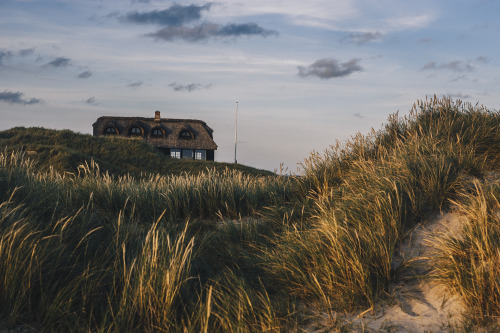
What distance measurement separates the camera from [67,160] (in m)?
27.5

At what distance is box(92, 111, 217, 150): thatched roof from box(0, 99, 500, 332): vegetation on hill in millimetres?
37764

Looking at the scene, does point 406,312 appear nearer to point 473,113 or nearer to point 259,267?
point 259,267

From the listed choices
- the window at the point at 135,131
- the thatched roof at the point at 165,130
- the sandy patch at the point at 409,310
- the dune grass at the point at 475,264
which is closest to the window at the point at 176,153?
the thatched roof at the point at 165,130

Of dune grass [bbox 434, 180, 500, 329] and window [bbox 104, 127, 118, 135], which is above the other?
window [bbox 104, 127, 118, 135]

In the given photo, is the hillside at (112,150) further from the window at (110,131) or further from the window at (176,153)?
the window at (110,131)

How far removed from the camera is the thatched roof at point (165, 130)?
46406mm

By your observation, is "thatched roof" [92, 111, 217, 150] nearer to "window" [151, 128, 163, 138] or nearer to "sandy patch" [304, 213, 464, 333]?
"window" [151, 128, 163, 138]

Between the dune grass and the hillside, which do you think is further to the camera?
the hillside

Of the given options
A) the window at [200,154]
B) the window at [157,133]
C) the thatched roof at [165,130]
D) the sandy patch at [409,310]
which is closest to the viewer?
the sandy patch at [409,310]

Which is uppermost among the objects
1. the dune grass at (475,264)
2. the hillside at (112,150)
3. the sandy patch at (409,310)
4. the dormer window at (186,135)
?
the dormer window at (186,135)

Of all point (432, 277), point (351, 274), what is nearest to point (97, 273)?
point (351, 274)

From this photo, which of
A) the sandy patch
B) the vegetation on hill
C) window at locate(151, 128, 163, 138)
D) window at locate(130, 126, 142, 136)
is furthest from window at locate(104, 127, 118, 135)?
the sandy patch

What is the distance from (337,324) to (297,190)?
5.33m

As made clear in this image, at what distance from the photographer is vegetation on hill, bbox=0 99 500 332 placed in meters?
4.65
